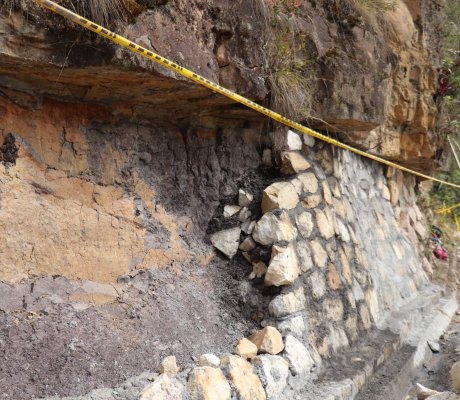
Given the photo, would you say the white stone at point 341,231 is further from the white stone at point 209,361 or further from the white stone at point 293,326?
the white stone at point 209,361

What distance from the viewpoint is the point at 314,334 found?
2.48 m

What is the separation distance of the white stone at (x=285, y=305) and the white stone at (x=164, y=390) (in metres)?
0.74

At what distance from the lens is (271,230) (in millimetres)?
2598

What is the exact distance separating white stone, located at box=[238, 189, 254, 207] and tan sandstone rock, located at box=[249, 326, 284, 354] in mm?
767

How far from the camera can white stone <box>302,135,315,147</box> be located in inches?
125

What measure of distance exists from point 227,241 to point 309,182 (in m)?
0.70

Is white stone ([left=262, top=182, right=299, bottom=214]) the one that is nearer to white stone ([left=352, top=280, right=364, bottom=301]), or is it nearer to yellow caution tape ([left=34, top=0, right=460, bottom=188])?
yellow caution tape ([left=34, top=0, right=460, bottom=188])

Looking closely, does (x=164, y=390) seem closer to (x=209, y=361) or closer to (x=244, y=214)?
(x=209, y=361)

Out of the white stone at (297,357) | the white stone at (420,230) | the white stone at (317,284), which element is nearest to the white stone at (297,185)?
the white stone at (317,284)

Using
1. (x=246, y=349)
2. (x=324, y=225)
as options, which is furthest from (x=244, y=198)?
(x=246, y=349)

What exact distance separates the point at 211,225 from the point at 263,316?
595mm

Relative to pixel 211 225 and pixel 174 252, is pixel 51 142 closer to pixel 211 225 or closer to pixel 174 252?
pixel 174 252

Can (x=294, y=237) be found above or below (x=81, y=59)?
below

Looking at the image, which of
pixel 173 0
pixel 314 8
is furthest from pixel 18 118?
pixel 314 8
